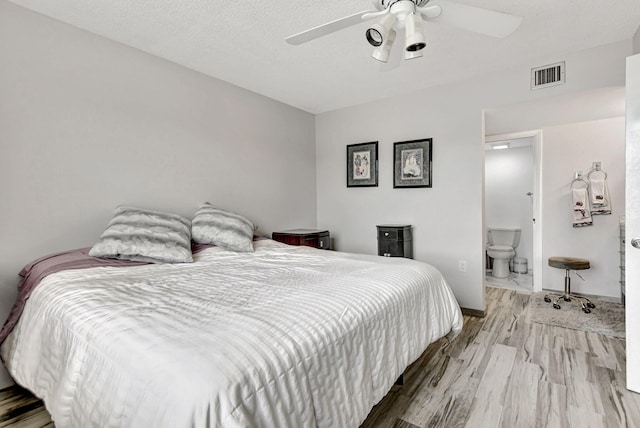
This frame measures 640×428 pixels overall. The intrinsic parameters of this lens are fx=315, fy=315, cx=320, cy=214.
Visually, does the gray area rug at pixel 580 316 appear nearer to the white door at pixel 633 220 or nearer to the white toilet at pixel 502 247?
the white door at pixel 633 220

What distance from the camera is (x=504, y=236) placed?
505 cm

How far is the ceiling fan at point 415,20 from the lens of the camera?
1.47 metres

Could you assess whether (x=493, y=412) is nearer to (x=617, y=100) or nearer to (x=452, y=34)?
(x=452, y=34)

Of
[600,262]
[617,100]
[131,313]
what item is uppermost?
[617,100]

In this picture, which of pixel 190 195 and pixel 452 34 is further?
pixel 190 195

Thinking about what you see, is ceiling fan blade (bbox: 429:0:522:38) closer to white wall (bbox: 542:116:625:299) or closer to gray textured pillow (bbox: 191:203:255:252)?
gray textured pillow (bbox: 191:203:255:252)

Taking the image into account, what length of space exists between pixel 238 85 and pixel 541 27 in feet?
8.55

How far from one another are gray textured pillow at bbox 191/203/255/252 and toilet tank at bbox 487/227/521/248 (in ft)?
13.7

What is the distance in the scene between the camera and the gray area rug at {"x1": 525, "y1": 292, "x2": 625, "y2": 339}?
281cm

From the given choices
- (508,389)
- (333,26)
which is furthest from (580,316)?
(333,26)

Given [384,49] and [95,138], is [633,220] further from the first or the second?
[95,138]

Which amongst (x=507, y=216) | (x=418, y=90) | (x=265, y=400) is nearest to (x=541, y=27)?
(x=418, y=90)

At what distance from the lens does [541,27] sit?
2.21m

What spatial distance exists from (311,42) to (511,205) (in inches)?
173
